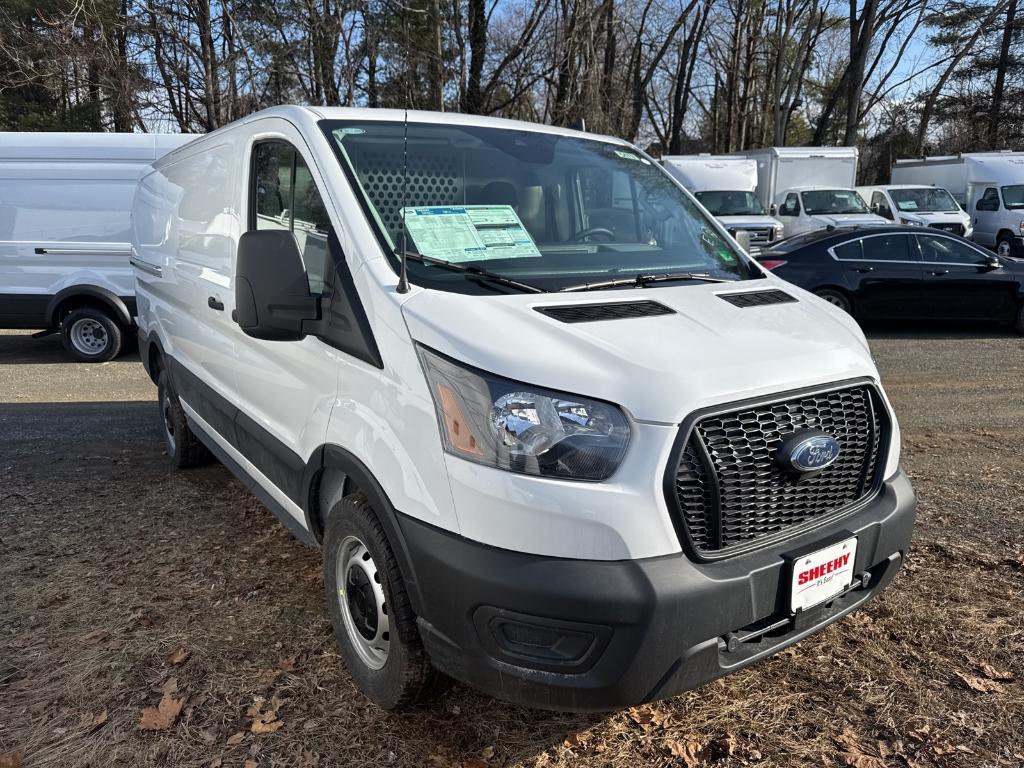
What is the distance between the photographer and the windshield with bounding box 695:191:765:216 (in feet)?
62.2

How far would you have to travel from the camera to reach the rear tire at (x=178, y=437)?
5.21 meters

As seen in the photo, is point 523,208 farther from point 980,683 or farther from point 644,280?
point 980,683

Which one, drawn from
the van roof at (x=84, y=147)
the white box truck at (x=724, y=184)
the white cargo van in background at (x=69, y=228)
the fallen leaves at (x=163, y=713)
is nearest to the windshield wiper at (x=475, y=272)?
the fallen leaves at (x=163, y=713)

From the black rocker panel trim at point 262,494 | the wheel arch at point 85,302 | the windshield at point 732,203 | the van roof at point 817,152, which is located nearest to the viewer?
the black rocker panel trim at point 262,494

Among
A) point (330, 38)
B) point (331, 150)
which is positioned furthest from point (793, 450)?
point (330, 38)

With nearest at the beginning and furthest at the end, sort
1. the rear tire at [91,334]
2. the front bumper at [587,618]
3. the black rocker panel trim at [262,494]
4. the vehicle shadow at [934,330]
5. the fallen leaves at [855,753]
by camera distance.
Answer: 1. the front bumper at [587,618]
2. the fallen leaves at [855,753]
3. the black rocker panel trim at [262,494]
4. the rear tire at [91,334]
5. the vehicle shadow at [934,330]

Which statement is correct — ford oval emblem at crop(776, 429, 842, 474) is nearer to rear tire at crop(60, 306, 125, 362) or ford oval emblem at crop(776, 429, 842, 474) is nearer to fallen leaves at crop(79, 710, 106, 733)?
fallen leaves at crop(79, 710, 106, 733)

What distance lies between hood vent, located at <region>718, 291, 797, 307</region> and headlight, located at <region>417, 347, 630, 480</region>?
3.09ft

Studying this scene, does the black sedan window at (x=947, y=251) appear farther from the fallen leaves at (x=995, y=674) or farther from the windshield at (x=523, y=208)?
the fallen leaves at (x=995, y=674)

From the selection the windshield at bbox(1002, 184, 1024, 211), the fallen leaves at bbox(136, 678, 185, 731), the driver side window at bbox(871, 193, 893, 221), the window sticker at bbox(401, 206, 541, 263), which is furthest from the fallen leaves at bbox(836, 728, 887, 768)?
the windshield at bbox(1002, 184, 1024, 211)

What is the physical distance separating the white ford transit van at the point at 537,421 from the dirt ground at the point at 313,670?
0.36 meters

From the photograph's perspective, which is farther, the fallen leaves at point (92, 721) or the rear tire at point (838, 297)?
the rear tire at point (838, 297)

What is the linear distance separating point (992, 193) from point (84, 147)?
70.1ft

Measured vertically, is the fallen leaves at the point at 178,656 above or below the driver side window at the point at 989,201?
below
